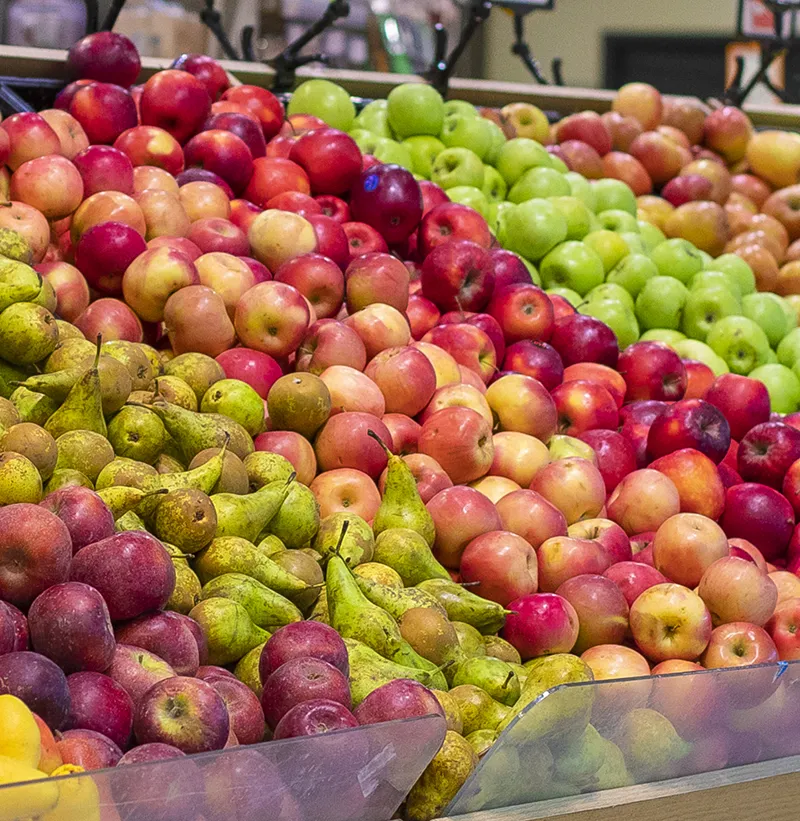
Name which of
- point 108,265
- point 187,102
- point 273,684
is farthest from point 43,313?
point 187,102

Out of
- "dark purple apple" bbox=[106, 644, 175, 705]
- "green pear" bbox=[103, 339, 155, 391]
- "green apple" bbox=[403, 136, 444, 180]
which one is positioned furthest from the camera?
"green apple" bbox=[403, 136, 444, 180]

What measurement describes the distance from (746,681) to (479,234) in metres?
1.56

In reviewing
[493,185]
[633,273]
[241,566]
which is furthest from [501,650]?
[493,185]

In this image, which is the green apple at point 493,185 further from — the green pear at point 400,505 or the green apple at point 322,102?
the green pear at point 400,505

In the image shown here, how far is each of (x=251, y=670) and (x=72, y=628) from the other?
28 cm

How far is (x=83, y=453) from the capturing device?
1.55 meters

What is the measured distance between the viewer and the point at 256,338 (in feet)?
6.88

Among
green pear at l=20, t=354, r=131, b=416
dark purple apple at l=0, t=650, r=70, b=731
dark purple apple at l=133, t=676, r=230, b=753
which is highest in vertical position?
green pear at l=20, t=354, r=131, b=416

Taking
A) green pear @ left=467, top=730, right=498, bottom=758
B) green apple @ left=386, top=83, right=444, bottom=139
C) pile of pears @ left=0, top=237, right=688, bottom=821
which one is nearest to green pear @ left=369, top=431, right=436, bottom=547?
pile of pears @ left=0, top=237, right=688, bottom=821

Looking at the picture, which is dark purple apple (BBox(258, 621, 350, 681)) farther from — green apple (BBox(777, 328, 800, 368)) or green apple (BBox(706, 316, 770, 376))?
green apple (BBox(777, 328, 800, 368))

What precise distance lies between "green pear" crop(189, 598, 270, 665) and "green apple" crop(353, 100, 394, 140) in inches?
84.3

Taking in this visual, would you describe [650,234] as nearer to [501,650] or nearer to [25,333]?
[501,650]

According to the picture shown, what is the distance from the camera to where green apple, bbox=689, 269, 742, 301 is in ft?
10.3

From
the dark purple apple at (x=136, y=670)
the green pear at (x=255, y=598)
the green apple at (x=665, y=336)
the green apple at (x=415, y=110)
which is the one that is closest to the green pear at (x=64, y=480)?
the green pear at (x=255, y=598)
